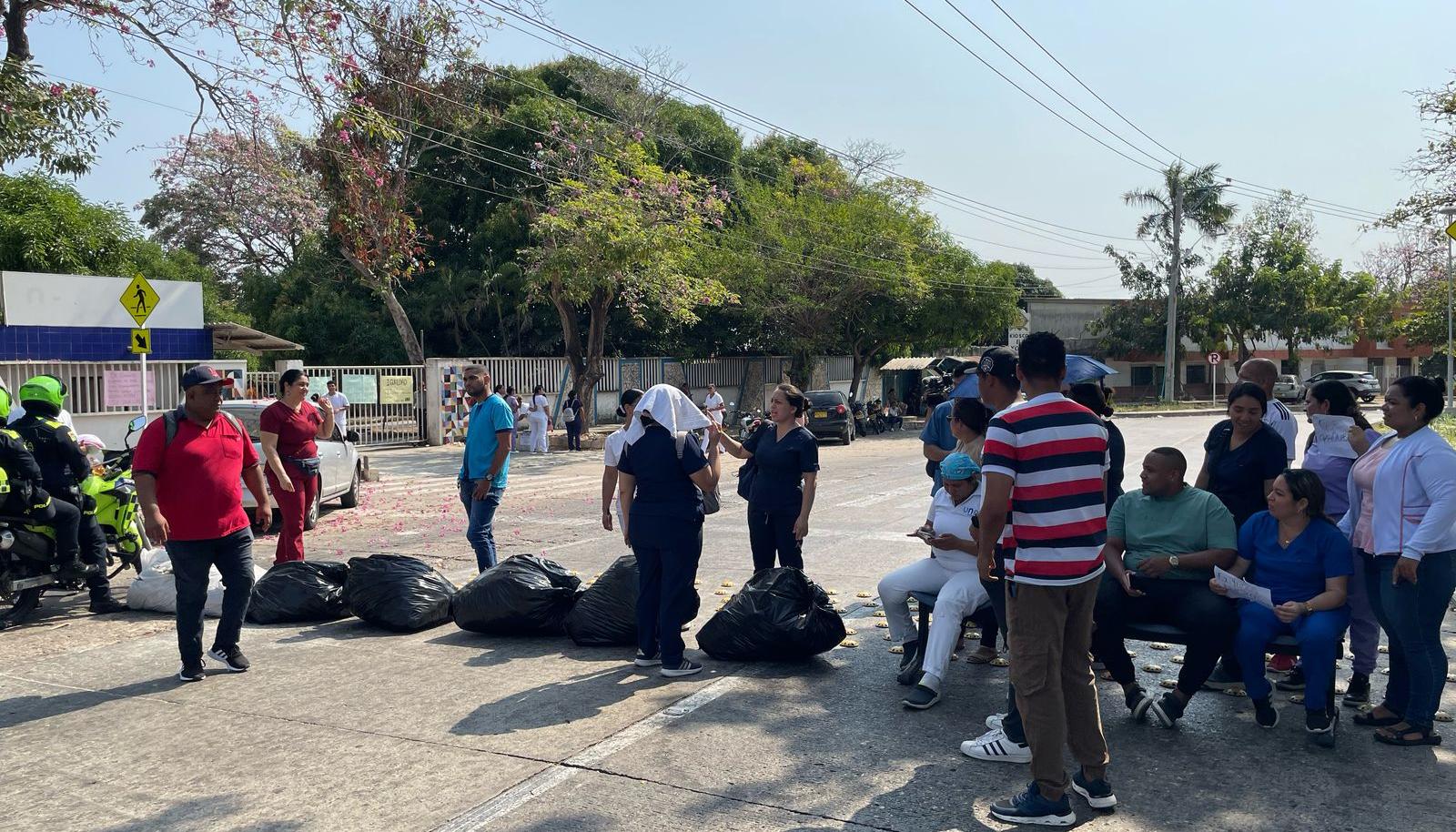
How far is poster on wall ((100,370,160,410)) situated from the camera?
17.9m

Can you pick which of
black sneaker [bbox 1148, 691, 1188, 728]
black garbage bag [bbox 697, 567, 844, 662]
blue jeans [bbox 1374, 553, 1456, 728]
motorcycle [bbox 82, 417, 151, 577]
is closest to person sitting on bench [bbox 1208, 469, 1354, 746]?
blue jeans [bbox 1374, 553, 1456, 728]

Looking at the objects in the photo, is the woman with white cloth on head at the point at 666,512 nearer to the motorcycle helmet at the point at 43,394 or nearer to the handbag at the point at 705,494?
the handbag at the point at 705,494

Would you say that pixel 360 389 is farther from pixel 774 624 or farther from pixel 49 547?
pixel 774 624

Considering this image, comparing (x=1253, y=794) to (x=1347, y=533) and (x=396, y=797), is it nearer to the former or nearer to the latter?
(x=1347, y=533)

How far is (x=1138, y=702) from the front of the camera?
5.40m

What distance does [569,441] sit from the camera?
85.3ft

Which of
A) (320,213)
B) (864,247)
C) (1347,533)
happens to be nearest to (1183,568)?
(1347,533)

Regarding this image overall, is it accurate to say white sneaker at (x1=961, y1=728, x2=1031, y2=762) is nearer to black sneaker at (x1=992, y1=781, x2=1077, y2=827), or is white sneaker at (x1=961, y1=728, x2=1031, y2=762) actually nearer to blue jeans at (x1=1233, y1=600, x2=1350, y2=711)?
black sneaker at (x1=992, y1=781, x2=1077, y2=827)

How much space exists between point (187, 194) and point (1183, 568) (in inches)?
1781

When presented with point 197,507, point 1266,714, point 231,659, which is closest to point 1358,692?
point 1266,714

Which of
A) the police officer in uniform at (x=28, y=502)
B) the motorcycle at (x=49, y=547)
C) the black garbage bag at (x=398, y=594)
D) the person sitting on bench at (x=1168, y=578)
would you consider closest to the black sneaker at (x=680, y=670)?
the black garbage bag at (x=398, y=594)

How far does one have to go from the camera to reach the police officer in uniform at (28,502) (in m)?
7.27

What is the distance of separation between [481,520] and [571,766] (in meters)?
4.09

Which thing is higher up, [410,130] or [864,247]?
[410,130]
